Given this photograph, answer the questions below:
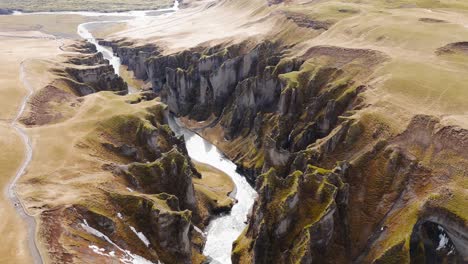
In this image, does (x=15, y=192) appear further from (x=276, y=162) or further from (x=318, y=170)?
(x=276, y=162)

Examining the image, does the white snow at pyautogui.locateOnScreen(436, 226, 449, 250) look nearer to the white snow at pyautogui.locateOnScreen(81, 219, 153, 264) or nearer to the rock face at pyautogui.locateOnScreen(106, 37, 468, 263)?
the rock face at pyautogui.locateOnScreen(106, 37, 468, 263)

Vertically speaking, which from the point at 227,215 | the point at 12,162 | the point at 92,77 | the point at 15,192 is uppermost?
the point at 15,192

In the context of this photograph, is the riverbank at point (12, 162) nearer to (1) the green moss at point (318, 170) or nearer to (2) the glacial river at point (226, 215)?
(2) the glacial river at point (226, 215)

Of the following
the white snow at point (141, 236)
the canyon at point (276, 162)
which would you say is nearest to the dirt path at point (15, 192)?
the canyon at point (276, 162)

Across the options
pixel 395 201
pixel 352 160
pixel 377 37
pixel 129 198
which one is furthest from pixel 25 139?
pixel 377 37

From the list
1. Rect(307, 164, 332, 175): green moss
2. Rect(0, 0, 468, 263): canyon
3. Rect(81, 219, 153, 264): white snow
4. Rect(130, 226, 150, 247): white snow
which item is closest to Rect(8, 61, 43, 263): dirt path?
Rect(0, 0, 468, 263): canyon

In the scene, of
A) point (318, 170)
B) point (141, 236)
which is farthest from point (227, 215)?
point (141, 236)

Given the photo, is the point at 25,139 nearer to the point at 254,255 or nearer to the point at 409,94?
the point at 254,255
